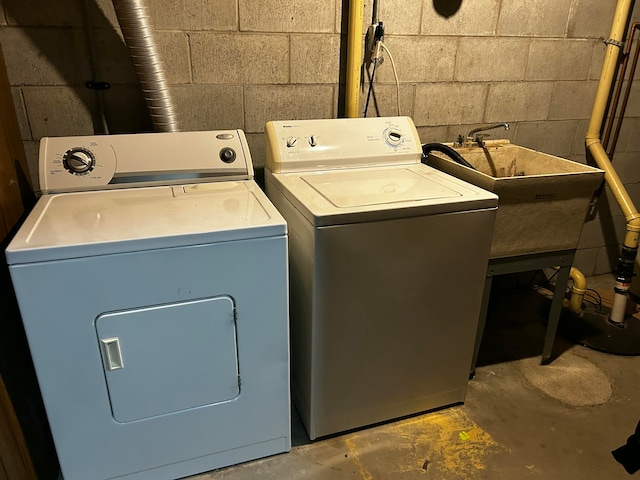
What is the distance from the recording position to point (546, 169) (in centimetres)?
225

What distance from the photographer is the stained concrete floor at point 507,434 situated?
1.67 meters

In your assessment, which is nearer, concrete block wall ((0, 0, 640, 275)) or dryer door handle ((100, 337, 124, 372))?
dryer door handle ((100, 337, 124, 372))

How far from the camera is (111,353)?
1.37 metres

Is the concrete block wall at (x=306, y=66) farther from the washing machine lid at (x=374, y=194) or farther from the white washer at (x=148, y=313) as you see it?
the washing machine lid at (x=374, y=194)

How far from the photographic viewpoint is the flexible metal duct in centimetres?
171

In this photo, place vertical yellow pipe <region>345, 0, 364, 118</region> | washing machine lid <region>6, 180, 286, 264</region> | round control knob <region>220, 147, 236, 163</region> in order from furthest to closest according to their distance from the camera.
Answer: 1. vertical yellow pipe <region>345, 0, 364, 118</region>
2. round control knob <region>220, 147, 236, 163</region>
3. washing machine lid <region>6, 180, 286, 264</region>

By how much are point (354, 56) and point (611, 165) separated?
162 centimetres

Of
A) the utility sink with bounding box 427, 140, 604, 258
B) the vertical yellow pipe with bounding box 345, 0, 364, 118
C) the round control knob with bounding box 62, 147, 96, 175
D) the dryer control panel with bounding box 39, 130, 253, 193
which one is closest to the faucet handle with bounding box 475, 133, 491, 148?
the utility sink with bounding box 427, 140, 604, 258

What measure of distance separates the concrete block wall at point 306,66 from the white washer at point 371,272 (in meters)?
0.33

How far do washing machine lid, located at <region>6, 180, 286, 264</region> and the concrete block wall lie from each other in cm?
51

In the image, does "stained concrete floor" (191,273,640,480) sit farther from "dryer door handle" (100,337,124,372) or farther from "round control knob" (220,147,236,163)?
"round control knob" (220,147,236,163)

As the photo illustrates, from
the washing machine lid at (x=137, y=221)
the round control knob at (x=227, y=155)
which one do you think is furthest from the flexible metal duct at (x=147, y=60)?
the washing machine lid at (x=137, y=221)

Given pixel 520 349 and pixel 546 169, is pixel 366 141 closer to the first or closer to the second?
pixel 546 169

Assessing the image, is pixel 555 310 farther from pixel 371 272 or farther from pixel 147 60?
pixel 147 60
